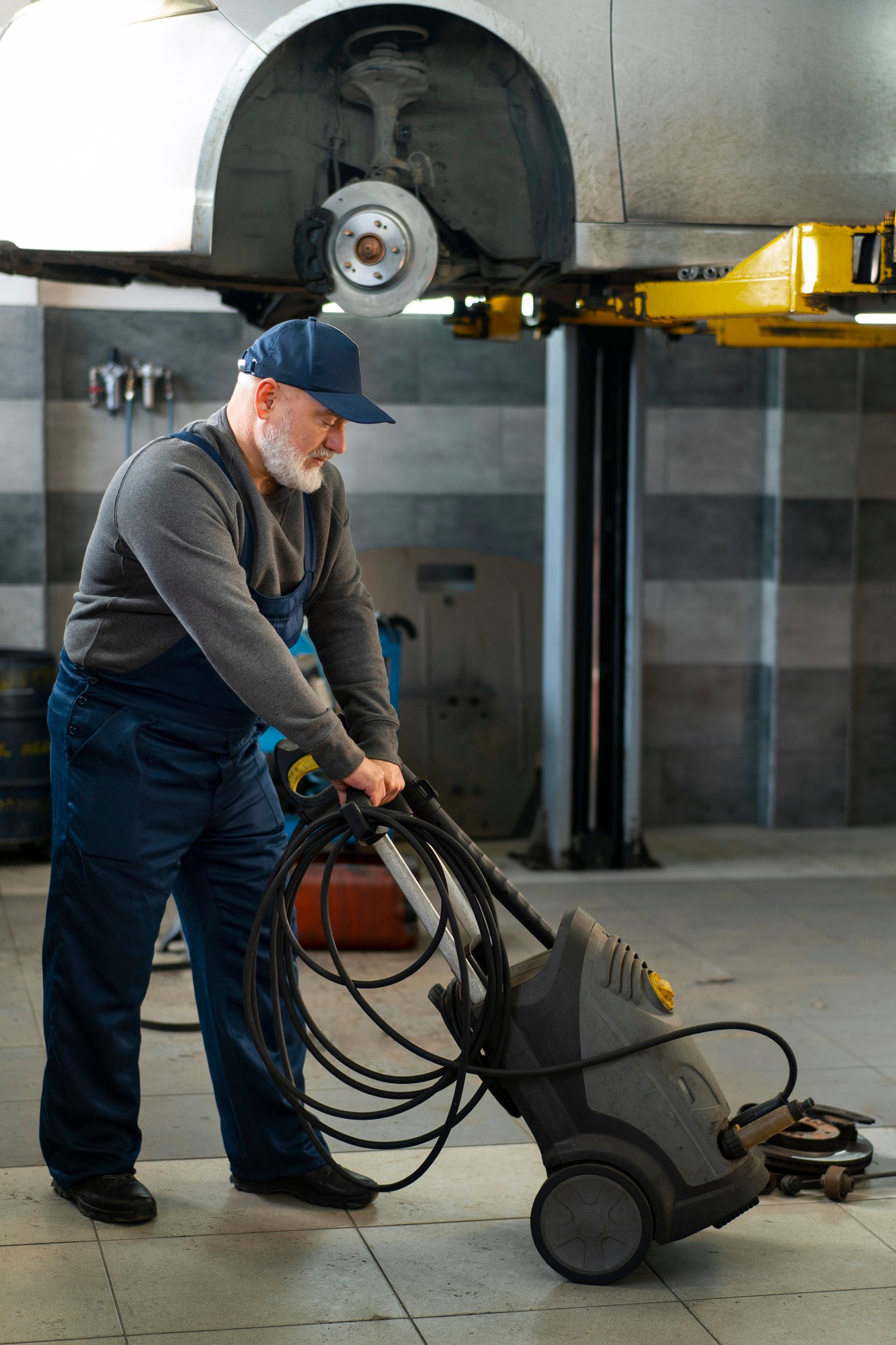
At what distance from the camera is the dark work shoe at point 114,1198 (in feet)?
9.64

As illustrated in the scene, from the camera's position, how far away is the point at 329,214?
14.7ft

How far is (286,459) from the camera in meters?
2.82

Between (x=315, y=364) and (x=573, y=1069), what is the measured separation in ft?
4.74

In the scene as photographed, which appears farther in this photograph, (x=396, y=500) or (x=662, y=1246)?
(x=396, y=500)

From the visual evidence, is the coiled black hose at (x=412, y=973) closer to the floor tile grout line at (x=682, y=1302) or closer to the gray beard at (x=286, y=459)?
the floor tile grout line at (x=682, y=1302)

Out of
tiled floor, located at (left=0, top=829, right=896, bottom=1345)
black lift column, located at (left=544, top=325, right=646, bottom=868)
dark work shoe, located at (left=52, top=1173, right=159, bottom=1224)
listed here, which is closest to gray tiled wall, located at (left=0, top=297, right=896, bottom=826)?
black lift column, located at (left=544, top=325, right=646, bottom=868)

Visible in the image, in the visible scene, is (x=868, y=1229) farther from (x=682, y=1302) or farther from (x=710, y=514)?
(x=710, y=514)

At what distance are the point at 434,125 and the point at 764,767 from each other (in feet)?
14.0

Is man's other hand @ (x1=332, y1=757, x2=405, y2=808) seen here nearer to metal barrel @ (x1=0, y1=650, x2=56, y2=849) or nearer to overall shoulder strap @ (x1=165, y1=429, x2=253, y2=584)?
overall shoulder strap @ (x1=165, y1=429, x2=253, y2=584)

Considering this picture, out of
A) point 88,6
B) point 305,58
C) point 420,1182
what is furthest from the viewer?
point 305,58

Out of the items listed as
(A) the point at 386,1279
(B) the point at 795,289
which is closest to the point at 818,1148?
(A) the point at 386,1279

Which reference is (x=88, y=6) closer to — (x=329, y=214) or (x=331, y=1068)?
(x=329, y=214)

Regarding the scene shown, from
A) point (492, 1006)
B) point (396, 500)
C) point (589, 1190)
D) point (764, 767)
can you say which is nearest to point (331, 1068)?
point (492, 1006)

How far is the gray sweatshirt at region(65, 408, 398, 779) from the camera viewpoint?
2.67m
